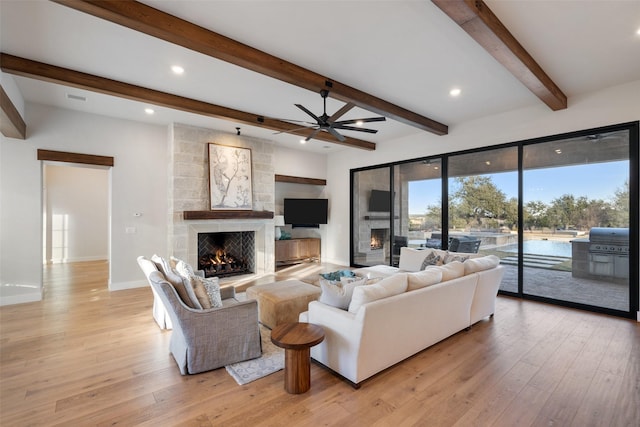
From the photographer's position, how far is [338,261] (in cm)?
823

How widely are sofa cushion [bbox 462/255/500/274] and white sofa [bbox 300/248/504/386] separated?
110mm

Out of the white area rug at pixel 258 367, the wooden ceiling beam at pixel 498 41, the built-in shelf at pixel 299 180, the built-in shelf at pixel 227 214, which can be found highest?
the wooden ceiling beam at pixel 498 41

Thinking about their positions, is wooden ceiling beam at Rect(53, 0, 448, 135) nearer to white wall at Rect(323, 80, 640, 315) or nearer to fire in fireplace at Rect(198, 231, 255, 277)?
white wall at Rect(323, 80, 640, 315)

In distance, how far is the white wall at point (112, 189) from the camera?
15.0 feet

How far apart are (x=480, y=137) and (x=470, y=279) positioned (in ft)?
10.5

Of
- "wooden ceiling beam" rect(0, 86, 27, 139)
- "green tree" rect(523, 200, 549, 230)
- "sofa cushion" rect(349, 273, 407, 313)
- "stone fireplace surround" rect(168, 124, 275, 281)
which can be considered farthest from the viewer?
"stone fireplace surround" rect(168, 124, 275, 281)

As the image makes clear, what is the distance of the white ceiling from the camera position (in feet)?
8.32

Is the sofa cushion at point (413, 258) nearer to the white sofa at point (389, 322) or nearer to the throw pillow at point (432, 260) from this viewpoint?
the throw pillow at point (432, 260)

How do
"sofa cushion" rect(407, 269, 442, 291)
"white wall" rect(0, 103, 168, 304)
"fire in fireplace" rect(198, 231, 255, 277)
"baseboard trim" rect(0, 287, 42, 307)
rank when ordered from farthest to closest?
1. "fire in fireplace" rect(198, 231, 255, 277)
2. "white wall" rect(0, 103, 168, 304)
3. "baseboard trim" rect(0, 287, 42, 307)
4. "sofa cushion" rect(407, 269, 442, 291)

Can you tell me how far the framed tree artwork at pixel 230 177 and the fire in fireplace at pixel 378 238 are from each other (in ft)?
10.4

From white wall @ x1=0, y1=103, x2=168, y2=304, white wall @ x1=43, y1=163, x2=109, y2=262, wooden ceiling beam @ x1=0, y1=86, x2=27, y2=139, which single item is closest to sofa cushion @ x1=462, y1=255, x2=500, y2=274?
white wall @ x1=0, y1=103, x2=168, y2=304

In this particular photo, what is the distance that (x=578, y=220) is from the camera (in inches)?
174

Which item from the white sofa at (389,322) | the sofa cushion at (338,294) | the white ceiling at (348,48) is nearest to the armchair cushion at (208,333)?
the white sofa at (389,322)

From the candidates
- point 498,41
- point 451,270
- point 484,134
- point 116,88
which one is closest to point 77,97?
point 116,88
